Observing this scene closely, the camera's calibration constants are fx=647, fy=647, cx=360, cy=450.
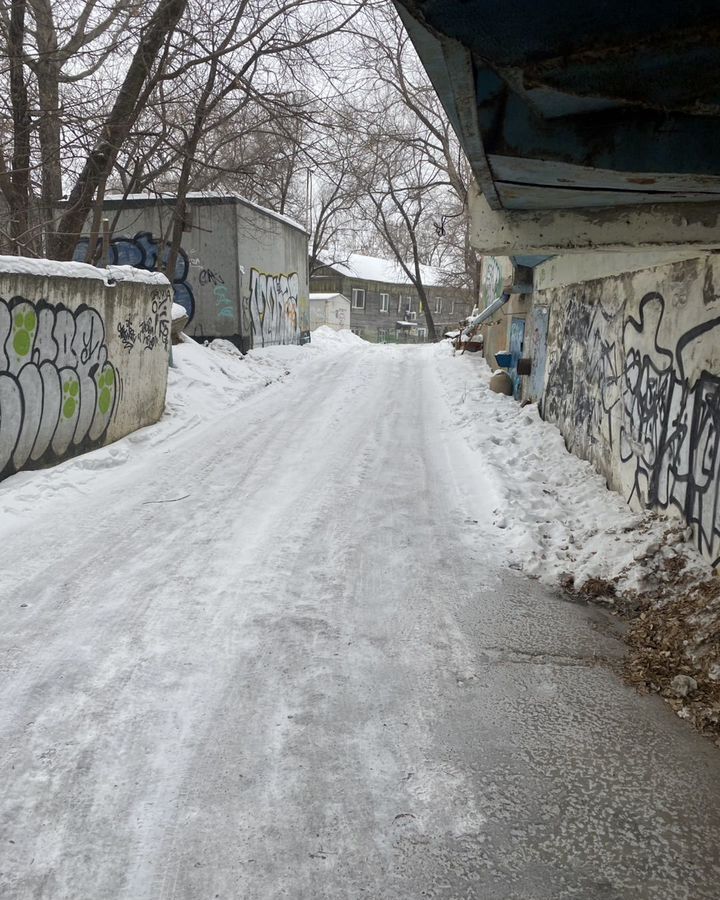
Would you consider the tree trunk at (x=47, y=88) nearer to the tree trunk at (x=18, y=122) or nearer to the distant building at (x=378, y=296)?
the tree trunk at (x=18, y=122)

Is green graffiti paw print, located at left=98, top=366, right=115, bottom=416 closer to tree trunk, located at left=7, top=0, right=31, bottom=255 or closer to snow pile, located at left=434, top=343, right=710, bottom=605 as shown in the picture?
tree trunk, located at left=7, top=0, right=31, bottom=255

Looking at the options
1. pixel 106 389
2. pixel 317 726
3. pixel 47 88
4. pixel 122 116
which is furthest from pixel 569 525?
pixel 47 88

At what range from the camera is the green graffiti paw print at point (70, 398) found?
23.5 feet

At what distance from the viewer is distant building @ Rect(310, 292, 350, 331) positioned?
4397cm

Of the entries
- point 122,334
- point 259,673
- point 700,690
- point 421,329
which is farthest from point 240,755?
point 421,329

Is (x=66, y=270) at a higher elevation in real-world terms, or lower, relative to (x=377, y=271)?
lower

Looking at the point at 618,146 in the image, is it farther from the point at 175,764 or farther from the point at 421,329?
the point at 421,329

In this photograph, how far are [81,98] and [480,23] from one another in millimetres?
10681

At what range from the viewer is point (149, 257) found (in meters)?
16.8

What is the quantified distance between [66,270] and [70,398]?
1.39 metres

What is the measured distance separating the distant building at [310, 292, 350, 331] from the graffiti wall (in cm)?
2056

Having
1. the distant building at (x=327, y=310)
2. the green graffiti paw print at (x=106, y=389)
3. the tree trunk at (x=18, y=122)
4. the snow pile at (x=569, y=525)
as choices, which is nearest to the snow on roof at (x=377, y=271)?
the distant building at (x=327, y=310)

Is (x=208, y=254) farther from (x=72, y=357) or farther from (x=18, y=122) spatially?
(x=72, y=357)

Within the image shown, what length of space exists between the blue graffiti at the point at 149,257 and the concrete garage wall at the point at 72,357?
24.1ft
